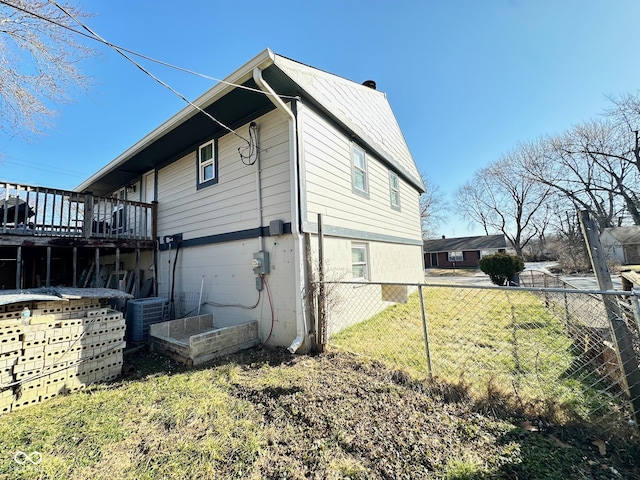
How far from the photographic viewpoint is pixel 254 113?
561 cm

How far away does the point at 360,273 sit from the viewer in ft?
22.1

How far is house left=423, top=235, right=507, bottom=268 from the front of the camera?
35688mm

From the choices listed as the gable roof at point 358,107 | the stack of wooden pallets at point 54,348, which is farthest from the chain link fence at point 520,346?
the gable roof at point 358,107

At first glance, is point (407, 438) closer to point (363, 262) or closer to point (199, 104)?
point (363, 262)

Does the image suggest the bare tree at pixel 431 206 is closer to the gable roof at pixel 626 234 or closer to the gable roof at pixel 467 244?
the gable roof at pixel 467 244

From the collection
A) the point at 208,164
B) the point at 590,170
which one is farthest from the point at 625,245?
the point at 208,164

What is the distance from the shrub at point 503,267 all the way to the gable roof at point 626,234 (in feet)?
91.3

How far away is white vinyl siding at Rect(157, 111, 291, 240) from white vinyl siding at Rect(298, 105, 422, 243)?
0.42 meters

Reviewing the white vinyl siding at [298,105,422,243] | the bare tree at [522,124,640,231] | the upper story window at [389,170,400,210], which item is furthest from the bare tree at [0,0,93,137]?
the bare tree at [522,124,640,231]

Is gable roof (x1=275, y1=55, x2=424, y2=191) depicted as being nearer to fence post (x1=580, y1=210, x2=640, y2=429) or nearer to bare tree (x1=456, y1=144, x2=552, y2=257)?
fence post (x1=580, y1=210, x2=640, y2=429)

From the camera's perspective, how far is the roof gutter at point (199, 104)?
13.8 feet

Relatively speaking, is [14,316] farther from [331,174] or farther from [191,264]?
[331,174]

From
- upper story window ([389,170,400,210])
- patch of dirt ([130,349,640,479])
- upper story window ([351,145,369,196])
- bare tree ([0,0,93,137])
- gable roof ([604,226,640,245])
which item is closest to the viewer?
patch of dirt ([130,349,640,479])

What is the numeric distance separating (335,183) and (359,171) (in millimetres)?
1506
